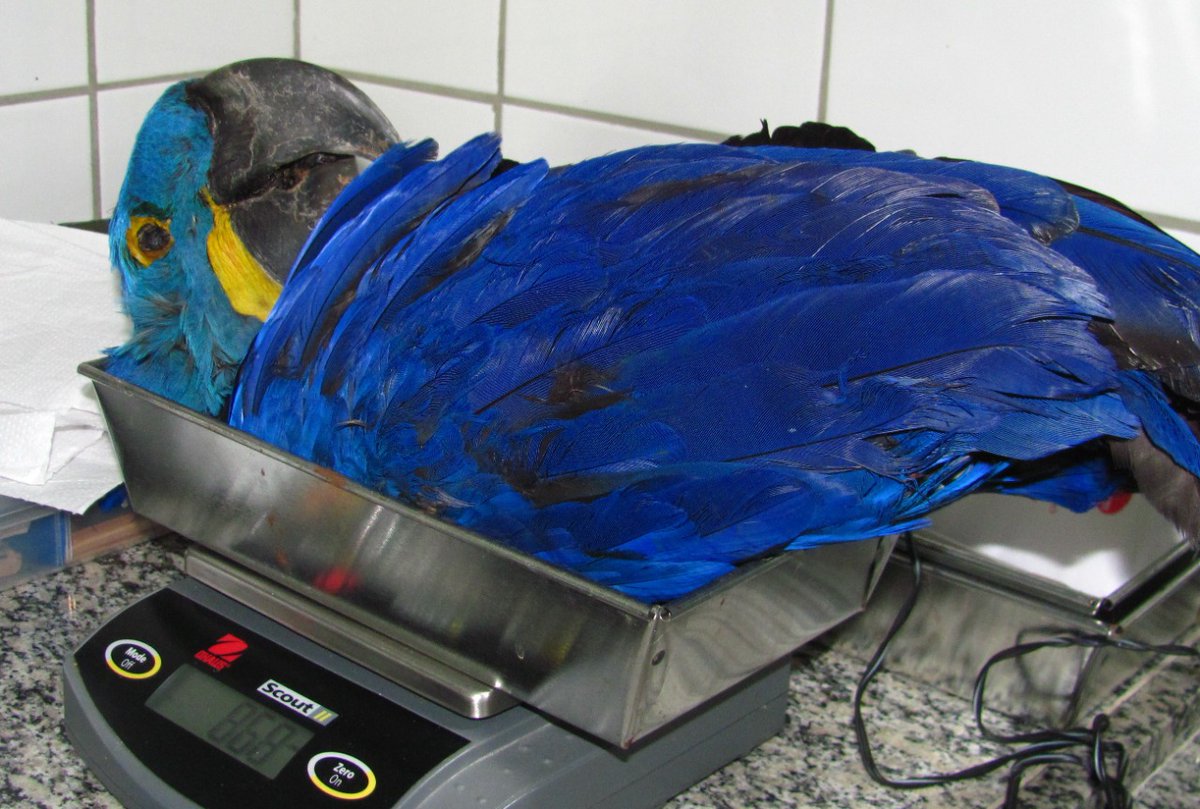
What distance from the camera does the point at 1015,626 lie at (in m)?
0.69

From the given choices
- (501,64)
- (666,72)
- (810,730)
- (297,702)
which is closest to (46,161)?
(501,64)

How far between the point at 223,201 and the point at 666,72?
13.0 inches

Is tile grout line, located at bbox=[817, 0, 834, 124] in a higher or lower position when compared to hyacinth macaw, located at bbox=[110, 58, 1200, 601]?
higher

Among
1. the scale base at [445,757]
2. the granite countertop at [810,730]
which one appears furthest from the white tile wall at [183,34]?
the scale base at [445,757]

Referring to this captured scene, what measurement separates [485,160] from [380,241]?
0.06 m

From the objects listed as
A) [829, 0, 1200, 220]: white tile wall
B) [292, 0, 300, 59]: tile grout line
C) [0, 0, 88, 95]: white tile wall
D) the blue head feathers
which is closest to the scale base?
the blue head feathers

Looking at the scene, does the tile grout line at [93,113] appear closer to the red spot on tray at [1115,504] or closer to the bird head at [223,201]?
the bird head at [223,201]

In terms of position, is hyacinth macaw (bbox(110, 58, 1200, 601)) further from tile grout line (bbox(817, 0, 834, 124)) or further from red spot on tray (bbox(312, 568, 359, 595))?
tile grout line (bbox(817, 0, 834, 124))

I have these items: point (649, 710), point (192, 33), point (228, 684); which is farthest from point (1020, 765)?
point (192, 33)

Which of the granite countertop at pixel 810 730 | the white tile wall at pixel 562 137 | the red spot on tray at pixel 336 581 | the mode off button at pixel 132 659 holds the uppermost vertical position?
the white tile wall at pixel 562 137

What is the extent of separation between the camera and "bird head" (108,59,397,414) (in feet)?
2.22

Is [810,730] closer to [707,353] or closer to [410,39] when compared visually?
[707,353]

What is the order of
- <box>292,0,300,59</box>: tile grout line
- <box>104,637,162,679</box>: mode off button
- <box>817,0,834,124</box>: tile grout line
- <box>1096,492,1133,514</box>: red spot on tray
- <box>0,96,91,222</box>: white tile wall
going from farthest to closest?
1. <box>292,0,300,59</box>: tile grout line
2. <box>0,96,91,222</box>: white tile wall
3. <box>817,0,834,124</box>: tile grout line
4. <box>1096,492,1133,514</box>: red spot on tray
5. <box>104,637,162,679</box>: mode off button

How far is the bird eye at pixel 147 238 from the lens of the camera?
Answer: 28.0 inches
